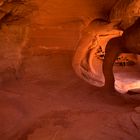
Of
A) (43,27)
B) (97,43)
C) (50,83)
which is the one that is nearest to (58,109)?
(50,83)

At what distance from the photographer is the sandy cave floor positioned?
292cm

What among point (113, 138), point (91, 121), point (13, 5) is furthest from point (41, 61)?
point (113, 138)

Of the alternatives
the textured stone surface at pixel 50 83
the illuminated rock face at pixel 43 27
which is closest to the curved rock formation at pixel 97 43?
the illuminated rock face at pixel 43 27

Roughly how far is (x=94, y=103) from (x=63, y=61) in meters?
1.12

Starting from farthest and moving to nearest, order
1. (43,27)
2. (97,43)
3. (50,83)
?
(97,43)
(50,83)
(43,27)

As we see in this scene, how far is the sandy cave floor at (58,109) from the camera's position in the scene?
2.92 metres

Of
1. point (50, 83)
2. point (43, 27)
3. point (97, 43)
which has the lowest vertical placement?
point (50, 83)

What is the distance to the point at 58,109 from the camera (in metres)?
3.68

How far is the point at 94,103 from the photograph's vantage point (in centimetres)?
428

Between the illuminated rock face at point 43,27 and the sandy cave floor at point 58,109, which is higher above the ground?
the illuminated rock face at point 43,27

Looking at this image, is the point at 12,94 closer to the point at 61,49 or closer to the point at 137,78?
the point at 61,49

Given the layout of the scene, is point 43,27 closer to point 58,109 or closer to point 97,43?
point 97,43

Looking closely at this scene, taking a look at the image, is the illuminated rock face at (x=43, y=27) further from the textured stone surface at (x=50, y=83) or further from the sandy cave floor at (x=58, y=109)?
the sandy cave floor at (x=58, y=109)

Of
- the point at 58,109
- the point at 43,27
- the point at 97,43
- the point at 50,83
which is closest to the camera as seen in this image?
the point at 58,109
